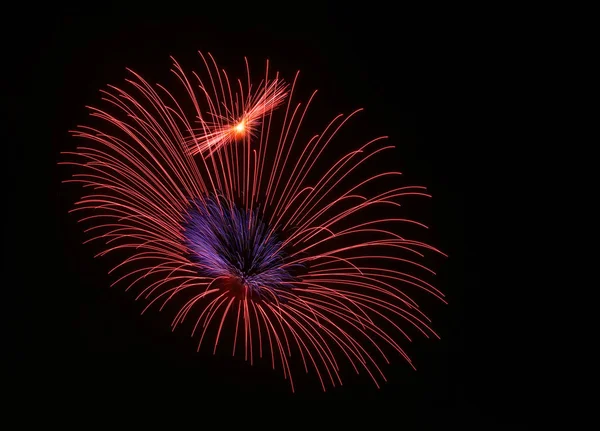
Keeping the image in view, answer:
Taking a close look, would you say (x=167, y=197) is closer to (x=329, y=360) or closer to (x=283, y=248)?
(x=283, y=248)

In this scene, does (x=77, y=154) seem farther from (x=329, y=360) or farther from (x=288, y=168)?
(x=329, y=360)

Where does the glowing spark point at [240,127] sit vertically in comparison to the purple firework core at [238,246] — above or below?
above

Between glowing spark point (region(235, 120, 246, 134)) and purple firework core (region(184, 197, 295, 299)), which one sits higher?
glowing spark point (region(235, 120, 246, 134))

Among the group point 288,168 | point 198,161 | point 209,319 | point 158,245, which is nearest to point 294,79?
point 288,168

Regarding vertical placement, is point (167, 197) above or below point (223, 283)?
above

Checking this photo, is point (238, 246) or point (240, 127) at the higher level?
point (240, 127)

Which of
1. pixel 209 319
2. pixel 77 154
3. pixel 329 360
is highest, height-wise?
pixel 77 154

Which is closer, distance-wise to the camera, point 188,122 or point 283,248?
point 283,248
